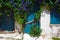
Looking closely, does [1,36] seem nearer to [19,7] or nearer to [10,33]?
[10,33]

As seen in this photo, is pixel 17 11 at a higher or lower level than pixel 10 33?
higher

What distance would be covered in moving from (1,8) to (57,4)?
2.91 meters

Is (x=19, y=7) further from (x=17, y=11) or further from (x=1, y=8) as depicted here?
(x=1, y=8)

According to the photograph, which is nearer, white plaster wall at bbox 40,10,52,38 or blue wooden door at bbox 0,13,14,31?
white plaster wall at bbox 40,10,52,38

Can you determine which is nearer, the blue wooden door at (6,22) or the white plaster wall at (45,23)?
the white plaster wall at (45,23)

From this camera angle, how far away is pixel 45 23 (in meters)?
11.2

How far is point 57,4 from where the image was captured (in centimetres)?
1128

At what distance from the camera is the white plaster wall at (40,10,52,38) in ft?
36.7

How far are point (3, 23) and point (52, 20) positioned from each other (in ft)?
8.53

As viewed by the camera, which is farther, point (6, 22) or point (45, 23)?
point (6, 22)

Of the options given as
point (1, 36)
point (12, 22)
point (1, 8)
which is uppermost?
point (1, 8)

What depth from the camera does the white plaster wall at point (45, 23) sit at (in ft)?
36.7

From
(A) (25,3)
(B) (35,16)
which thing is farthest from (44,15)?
(A) (25,3)

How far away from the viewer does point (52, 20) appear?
11.5m
